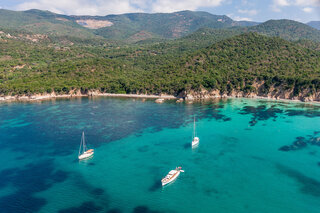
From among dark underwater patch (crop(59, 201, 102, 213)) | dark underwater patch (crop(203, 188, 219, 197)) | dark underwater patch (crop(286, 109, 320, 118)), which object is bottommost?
dark underwater patch (crop(59, 201, 102, 213))

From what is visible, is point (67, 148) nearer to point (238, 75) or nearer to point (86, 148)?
point (86, 148)

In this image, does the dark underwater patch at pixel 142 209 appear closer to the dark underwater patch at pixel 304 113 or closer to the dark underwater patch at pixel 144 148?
the dark underwater patch at pixel 144 148

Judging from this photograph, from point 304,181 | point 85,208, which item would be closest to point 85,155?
point 85,208

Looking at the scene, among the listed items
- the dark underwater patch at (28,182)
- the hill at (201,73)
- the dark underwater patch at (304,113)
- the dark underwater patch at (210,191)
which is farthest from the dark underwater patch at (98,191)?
the hill at (201,73)

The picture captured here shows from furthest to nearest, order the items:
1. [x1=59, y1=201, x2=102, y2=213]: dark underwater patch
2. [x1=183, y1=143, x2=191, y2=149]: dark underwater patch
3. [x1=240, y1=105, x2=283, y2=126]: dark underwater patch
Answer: [x1=240, y1=105, x2=283, y2=126]: dark underwater patch < [x1=183, y1=143, x2=191, y2=149]: dark underwater patch < [x1=59, y1=201, x2=102, y2=213]: dark underwater patch

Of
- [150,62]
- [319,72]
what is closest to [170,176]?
[319,72]

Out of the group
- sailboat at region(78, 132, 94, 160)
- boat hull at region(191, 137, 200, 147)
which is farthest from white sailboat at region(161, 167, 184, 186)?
sailboat at region(78, 132, 94, 160)

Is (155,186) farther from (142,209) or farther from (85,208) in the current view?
(85,208)

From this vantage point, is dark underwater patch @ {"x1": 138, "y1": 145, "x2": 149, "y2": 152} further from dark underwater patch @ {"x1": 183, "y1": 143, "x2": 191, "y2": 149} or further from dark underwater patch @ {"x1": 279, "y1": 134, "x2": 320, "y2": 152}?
dark underwater patch @ {"x1": 279, "y1": 134, "x2": 320, "y2": 152}
